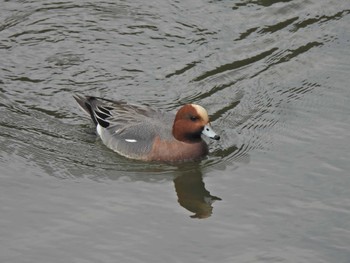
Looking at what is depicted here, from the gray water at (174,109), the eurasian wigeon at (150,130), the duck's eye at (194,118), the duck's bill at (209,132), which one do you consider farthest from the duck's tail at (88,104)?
the duck's bill at (209,132)

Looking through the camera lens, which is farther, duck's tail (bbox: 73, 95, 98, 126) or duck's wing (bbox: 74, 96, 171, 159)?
duck's tail (bbox: 73, 95, 98, 126)

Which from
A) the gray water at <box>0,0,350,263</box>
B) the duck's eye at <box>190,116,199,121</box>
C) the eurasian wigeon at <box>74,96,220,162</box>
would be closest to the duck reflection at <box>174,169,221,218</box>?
the gray water at <box>0,0,350,263</box>

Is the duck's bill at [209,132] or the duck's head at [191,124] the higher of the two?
the duck's head at [191,124]

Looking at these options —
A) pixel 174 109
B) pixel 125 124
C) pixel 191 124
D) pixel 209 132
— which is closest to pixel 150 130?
pixel 125 124

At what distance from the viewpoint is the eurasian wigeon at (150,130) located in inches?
457

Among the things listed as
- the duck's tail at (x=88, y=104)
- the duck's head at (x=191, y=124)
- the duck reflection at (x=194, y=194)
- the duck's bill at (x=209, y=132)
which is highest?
the duck's tail at (x=88, y=104)

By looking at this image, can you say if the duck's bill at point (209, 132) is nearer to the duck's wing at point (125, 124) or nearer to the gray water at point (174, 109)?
the gray water at point (174, 109)

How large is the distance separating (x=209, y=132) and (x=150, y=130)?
33.8 inches

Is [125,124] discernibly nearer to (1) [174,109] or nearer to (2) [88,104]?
(2) [88,104]

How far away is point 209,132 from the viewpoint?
37.6 feet

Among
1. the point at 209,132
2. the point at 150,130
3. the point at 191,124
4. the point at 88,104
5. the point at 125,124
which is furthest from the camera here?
the point at 88,104

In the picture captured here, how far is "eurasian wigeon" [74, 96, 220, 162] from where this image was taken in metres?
11.6

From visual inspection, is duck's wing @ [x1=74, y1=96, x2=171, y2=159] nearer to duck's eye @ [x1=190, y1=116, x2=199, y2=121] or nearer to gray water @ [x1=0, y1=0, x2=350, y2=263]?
gray water @ [x1=0, y1=0, x2=350, y2=263]

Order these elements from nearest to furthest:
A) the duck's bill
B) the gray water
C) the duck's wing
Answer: the gray water < the duck's bill < the duck's wing
